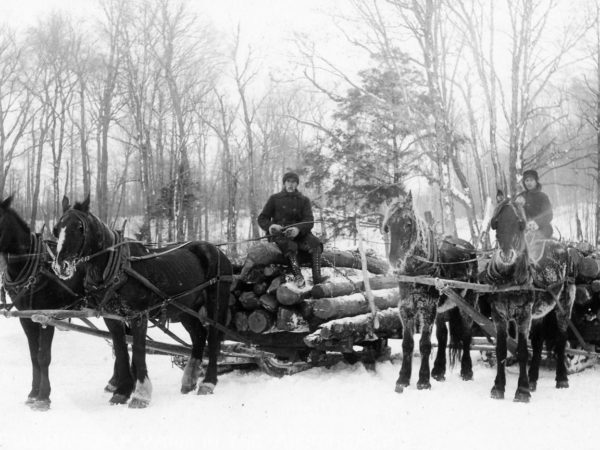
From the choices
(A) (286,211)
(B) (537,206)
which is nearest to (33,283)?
(A) (286,211)

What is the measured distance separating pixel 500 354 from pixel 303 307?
250cm

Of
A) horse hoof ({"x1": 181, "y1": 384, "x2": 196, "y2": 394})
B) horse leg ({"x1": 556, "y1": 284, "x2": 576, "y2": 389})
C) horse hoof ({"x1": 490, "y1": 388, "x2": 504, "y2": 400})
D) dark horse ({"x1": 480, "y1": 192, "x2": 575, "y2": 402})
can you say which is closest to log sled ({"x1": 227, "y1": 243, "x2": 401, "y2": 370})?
horse hoof ({"x1": 181, "y1": 384, "x2": 196, "y2": 394})

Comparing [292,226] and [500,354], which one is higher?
[292,226]

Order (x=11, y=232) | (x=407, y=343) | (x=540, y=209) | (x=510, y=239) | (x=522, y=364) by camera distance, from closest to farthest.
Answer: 1. (x=510, y=239)
2. (x=522, y=364)
3. (x=11, y=232)
4. (x=407, y=343)
5. (x=540, y=209)

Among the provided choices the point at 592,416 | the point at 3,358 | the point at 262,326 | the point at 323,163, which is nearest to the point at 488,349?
the point at 592,416

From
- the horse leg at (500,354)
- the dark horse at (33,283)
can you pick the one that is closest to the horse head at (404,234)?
the horse leg at (500,354)

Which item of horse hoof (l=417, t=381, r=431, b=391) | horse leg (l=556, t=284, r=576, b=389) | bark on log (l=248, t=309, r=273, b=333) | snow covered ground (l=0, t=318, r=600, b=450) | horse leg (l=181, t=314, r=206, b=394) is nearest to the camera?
snow covered ground (l=0, t=318, r=600, b=450)

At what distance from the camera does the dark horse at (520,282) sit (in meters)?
6.30

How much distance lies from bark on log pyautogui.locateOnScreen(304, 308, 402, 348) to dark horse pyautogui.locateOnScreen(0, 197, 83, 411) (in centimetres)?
293

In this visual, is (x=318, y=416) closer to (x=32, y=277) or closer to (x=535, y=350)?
(x=535, y=350)

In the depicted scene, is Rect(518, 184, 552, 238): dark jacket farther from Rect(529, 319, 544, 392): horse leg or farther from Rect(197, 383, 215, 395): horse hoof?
Rect(197, 383, 215, 395): horse hoof

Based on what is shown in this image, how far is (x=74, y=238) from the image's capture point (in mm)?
6125

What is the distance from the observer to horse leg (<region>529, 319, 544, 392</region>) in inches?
278

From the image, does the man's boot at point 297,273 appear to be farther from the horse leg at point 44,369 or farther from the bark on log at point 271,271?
the horse leg at point 44,369
